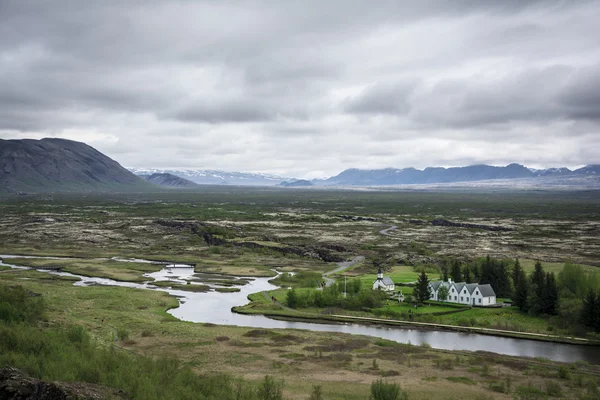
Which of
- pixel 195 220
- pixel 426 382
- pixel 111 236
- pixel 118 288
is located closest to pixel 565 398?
pixel 426 382

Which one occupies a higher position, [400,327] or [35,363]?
[35,363]

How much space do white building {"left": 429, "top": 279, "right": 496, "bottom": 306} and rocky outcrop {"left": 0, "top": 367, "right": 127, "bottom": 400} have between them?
55.2 m

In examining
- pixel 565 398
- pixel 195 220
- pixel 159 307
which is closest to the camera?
pixel 565 398

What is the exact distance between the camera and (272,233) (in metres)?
154

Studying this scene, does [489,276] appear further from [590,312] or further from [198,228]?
[198,228]

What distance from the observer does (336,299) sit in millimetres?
70188

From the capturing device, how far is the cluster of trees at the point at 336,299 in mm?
68500

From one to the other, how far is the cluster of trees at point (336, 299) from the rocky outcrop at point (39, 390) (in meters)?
47.6

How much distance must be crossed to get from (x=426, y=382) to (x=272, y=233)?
11520cm

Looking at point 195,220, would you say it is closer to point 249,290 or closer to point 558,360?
point 249,290

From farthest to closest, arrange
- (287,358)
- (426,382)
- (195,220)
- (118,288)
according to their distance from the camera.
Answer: (195,220) → (118,288) → (287,358) → (426,382)

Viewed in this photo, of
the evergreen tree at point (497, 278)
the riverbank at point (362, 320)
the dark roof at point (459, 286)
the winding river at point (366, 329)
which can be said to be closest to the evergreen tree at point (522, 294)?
the evergreen tree at point (497, 278)

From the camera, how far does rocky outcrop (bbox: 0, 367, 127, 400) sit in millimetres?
22438

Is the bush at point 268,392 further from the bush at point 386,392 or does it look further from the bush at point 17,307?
the bush at point 17,307
